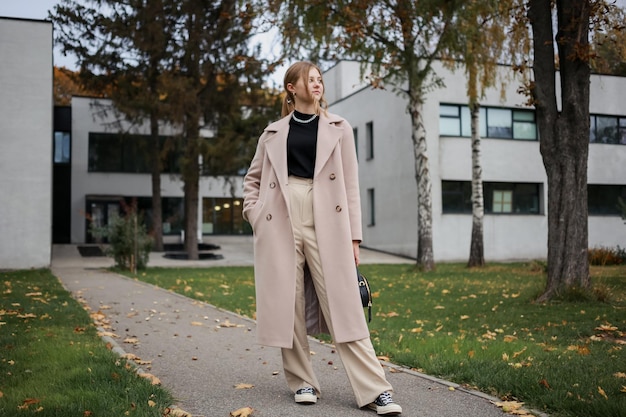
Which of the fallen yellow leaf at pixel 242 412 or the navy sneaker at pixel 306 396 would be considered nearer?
the fallen yellow leaf at pixel 242 412

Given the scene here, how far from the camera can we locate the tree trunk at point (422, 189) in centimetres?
2103

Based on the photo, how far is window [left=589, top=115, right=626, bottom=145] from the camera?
32594mm

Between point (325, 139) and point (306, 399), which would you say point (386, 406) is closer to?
point (306, 399)

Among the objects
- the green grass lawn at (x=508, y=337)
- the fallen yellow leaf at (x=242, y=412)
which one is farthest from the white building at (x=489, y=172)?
the fallen yellow leaf at (x=242, y=412)

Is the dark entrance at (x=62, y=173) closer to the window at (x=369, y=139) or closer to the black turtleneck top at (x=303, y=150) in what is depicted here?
the window at (x=369, y=139)

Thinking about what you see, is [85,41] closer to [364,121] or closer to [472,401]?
[364,121]

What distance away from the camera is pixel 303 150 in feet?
16.1

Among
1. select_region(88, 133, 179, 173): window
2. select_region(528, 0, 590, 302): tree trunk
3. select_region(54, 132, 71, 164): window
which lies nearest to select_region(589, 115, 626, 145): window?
select_region(88, 133, 179, 173): window

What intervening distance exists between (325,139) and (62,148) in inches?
1494

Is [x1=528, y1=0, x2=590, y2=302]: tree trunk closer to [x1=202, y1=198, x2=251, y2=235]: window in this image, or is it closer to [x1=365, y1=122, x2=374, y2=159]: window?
[x1=365, y1=122, x2=374, y2=159]: window

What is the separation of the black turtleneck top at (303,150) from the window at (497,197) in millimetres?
25795

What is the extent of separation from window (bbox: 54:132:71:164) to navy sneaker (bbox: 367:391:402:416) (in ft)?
126

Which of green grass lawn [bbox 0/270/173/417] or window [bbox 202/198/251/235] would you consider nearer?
green grass lawn [bbox 0/270/173/417]

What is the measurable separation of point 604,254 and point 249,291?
14.0 metres
